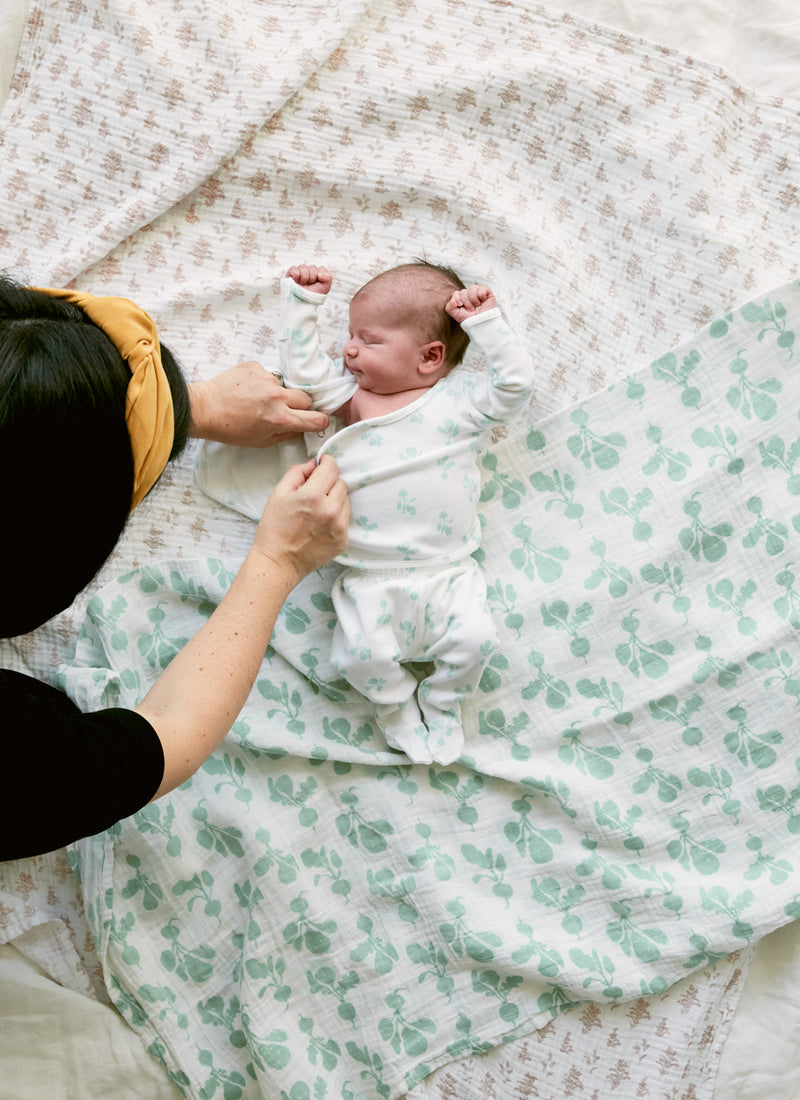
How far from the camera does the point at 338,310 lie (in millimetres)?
1461

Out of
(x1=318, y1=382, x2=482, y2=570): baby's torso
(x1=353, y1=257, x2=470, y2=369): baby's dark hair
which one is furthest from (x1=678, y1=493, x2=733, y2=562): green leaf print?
(x1=353, y1=257, x2=470, y2=369): baby's dark hair

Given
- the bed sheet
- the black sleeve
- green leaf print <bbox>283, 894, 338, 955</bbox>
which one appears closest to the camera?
the black sleeve

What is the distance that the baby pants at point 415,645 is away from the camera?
1285 millimetres

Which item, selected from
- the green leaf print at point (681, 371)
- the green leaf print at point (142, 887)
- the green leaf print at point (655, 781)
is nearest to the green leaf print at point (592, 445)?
the green leaf print at point (681, 371)

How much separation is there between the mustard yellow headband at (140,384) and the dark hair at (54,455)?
0.02 meters

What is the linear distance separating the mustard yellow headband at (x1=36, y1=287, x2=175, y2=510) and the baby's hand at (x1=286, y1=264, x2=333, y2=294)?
1.33ft

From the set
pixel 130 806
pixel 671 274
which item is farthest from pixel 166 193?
pixel 130 806

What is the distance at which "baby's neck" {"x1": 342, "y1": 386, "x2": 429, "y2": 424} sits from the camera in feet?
4.40

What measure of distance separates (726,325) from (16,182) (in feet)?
3.77

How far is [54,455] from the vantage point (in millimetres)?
800

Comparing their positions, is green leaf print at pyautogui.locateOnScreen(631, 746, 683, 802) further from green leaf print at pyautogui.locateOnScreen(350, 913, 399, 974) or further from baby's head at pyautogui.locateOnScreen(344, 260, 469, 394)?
baby's head at pyautogui.locateOnScreen(344, 260, 469, 394)

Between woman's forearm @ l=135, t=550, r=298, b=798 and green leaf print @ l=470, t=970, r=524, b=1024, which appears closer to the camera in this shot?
woman's forearm @ l=135, t=550, r=298, b=798

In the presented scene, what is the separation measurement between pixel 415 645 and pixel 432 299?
499 millimetres

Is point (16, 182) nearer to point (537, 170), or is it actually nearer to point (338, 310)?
point (338, 310)
